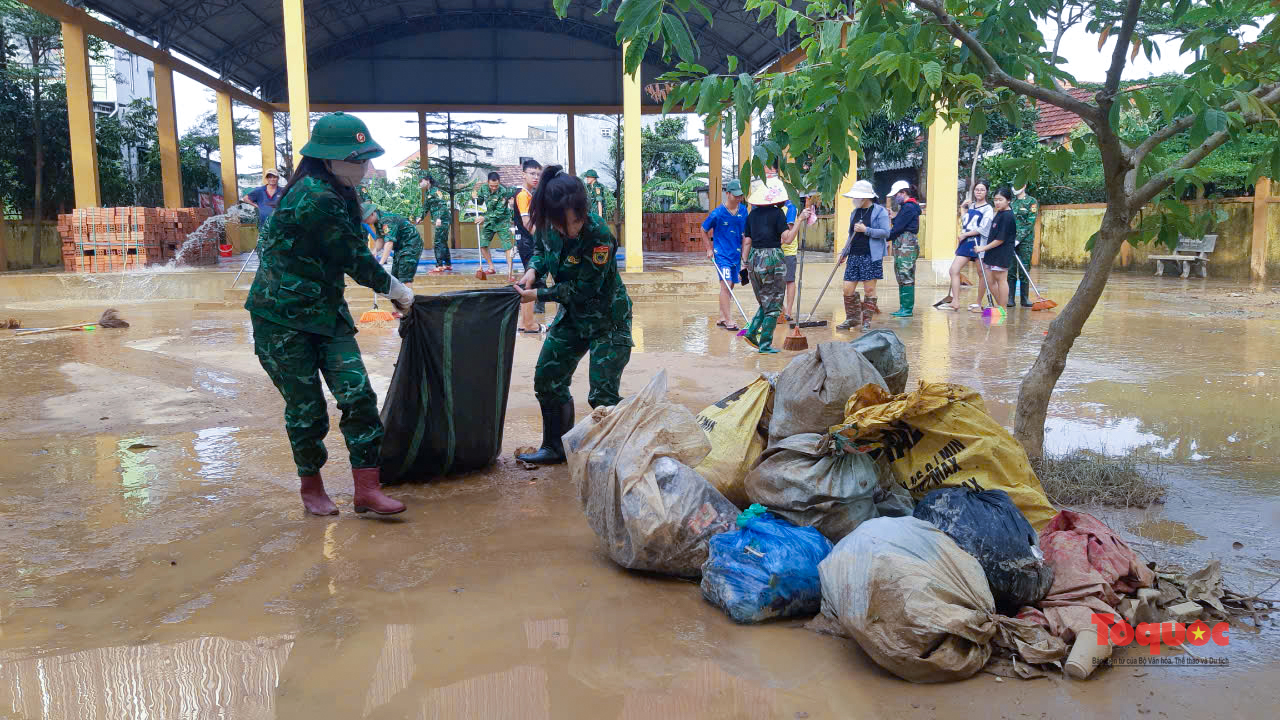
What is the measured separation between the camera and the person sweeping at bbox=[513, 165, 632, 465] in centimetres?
408

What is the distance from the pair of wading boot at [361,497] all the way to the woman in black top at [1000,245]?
8.15 meters

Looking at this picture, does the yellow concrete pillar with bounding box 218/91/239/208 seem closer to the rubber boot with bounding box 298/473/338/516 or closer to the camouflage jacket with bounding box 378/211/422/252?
the camouflage jacket with bounding box 378/211/422/252

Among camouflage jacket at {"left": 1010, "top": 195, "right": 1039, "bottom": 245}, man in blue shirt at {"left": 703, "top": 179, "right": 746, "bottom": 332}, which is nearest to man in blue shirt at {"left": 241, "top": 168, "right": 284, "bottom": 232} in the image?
man in blue shirt at {"left": 703, "top": 179, "right": 746, "bottom": 332}

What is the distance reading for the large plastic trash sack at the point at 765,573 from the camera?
8.73 ft

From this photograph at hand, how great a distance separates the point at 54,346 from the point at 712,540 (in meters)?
7.94

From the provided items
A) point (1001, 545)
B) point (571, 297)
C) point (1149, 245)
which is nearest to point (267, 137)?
point (1149, 245)

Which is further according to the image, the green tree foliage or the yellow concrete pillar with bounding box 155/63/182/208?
the yellow concrete pillar with bounding box 155/63/182/208

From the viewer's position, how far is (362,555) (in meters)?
3.23

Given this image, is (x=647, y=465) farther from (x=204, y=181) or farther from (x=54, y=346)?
(x=204, y=181)

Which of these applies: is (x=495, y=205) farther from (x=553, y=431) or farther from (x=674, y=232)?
(x=674, y=232)

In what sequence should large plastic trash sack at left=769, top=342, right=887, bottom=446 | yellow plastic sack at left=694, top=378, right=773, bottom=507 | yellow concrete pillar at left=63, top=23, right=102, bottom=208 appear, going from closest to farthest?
large plastic trash sack at left=769, top=342, right=887, bottom=446 < yellow plastic sack at left=694, top=378, right=773, bottom=507 < yellow concrete pillar at left=63, top=23, right=102, bottom=208

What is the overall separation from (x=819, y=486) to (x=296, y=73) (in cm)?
1280

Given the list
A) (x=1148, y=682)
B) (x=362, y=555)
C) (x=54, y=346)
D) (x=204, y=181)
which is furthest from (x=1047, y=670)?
(x=204, y=181)

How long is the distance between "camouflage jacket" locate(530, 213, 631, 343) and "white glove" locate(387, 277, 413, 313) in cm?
66
